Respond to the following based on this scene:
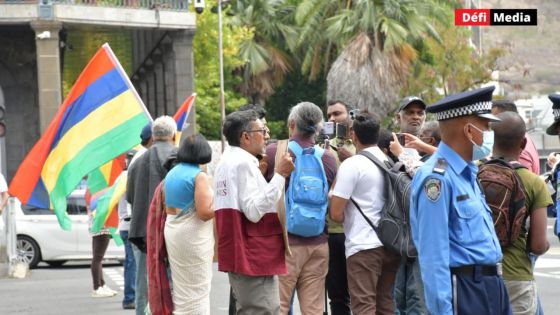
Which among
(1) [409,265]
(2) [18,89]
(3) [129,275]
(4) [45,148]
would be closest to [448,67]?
(2) [18,89]

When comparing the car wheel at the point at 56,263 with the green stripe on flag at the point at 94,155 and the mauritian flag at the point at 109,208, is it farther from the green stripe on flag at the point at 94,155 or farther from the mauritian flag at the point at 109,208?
the green stripe on flag at the point at 94,155

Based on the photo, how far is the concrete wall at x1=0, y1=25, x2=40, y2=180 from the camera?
38.0 m

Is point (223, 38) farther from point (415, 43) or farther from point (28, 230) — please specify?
point (28, 230)

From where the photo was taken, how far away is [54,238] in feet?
76.4

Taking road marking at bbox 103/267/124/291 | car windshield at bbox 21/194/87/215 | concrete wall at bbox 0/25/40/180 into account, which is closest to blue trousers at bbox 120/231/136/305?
road marking at bbox 103/267/124/291

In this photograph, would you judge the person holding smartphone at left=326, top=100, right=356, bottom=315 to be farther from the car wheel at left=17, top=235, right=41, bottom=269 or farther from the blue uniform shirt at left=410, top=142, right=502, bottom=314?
the car wheel at left=17, top=235, right=41, bottom=269

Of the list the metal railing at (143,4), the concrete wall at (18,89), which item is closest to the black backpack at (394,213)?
the metal railing at (143,4)

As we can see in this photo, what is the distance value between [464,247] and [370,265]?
3354mm

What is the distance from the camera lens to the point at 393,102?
5144 cm

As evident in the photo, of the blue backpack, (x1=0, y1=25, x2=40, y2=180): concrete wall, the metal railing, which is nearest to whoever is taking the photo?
the blue backpack

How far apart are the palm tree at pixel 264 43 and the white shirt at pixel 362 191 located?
5028cm

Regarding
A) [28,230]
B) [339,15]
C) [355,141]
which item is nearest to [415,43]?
[339,15]

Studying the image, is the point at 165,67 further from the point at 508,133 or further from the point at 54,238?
the point at 508,133

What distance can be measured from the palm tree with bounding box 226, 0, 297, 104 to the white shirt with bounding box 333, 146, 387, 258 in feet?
165
